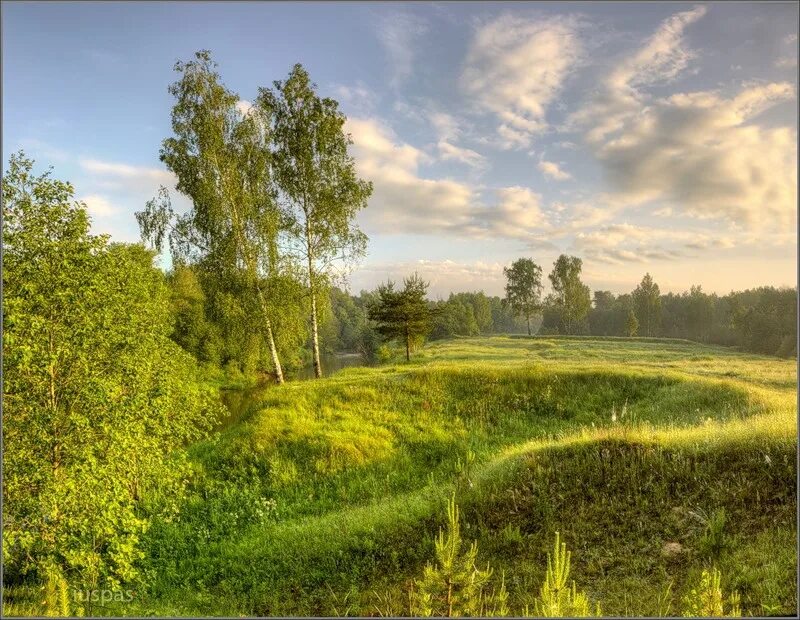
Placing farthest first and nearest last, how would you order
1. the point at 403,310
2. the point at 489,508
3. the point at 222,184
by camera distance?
the point at 403,310
the point at 222,184
the point at 489,508

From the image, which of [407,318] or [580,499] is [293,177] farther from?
[580,499]

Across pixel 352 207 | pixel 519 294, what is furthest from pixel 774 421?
pixel 519 294

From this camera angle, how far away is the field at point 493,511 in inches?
279

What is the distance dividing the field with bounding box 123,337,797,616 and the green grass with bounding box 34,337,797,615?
36 mm

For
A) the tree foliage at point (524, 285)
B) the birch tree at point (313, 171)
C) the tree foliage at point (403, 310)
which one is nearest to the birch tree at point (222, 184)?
the birch tree at point (313, 171)

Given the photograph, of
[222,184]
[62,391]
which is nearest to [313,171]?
[222,184]

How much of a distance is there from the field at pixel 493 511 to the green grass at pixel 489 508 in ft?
0.12

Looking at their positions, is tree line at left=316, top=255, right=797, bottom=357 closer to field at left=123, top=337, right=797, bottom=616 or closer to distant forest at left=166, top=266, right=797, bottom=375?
distant forest at left=166, top=266, right=797, bottom=375

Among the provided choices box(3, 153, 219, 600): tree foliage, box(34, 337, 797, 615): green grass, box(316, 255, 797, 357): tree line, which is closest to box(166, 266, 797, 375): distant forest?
box(316, 255, 797, 357): tree line

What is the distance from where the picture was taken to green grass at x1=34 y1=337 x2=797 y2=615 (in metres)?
7.14

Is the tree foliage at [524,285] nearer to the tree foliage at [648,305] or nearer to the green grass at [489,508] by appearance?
the tree foliage at [648,305]

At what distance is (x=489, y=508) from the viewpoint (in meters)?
9.57

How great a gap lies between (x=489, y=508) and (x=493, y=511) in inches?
5.0

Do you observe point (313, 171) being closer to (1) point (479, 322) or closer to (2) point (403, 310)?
(2) point (403, 310)
